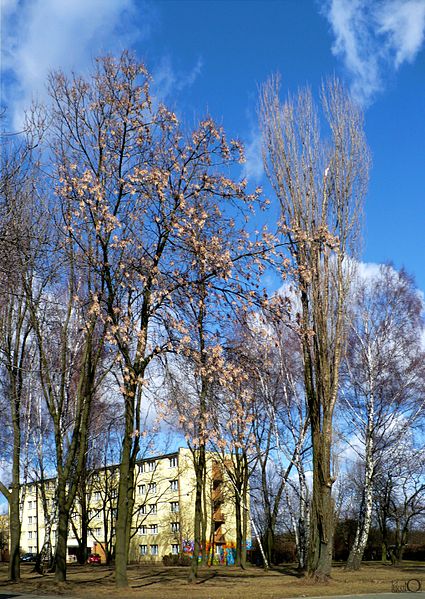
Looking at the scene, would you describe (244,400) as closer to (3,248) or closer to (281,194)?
(3,248)

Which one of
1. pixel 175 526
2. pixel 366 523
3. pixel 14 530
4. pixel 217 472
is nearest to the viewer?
pixel 14 530

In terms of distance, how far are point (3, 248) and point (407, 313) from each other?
22.5m

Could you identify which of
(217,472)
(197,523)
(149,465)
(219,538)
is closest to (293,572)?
(197,523)

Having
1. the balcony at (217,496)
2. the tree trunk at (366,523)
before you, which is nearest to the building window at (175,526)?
the balcony at (217,496)

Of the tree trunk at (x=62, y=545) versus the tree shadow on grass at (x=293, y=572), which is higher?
the tree trunk at (x=62, y=545)

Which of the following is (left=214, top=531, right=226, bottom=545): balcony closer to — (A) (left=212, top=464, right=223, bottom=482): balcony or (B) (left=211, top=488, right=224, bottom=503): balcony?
(B) (left=211, top=488, right=224, bottom=503): balcony

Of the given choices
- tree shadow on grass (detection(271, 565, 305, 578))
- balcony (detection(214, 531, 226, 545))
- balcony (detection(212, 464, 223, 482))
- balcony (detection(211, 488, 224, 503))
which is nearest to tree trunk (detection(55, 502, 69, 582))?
tree shadow on grass (detection(271, 565, 305, 578))

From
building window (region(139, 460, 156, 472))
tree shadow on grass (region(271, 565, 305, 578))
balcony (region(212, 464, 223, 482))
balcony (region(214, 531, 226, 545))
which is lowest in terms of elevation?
tree shadow on grass (region(271, 565, 305, 578))

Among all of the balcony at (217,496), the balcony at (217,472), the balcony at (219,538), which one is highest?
the balcony at (217,472)

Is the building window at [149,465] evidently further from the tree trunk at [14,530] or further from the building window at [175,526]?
the tree trunk at [14,530]

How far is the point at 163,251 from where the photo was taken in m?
15.1

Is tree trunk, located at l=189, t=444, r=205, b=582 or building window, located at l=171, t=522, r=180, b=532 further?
building window, located at l=171, t=522, r=180, b=532

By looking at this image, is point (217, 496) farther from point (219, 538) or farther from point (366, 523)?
point (366, 523)

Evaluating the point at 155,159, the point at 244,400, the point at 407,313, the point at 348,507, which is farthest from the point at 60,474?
the point at 348,507
